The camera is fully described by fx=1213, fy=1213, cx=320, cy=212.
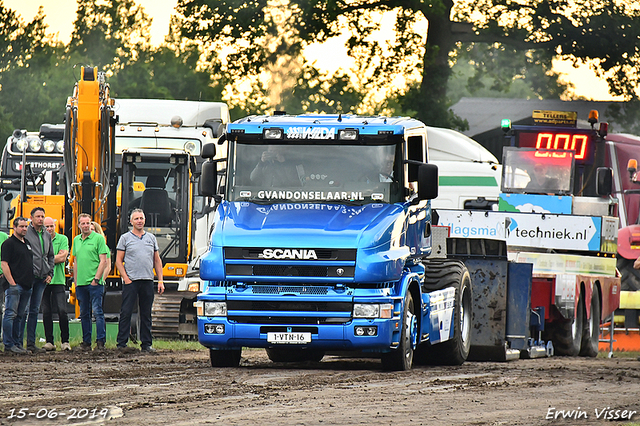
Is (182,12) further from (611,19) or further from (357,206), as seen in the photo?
(357,206)

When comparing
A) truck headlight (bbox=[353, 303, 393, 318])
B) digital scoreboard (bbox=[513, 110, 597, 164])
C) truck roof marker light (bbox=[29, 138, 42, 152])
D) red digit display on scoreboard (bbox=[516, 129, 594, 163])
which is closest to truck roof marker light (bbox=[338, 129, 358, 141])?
truck headlight (bbox=[353, 303, 393, 318])

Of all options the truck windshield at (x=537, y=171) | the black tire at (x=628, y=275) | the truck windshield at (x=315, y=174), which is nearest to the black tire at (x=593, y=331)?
the truck windshield at (x=537, y=171)

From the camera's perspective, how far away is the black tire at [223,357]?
14492mm

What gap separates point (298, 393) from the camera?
11.4 meters

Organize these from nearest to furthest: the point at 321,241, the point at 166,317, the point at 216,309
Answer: the point at 321,241 < the point at 216,309 < the point at 166,317

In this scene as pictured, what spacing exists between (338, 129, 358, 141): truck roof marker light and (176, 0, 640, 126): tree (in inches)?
825

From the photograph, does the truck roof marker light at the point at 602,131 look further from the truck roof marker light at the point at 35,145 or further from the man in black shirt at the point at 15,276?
the man in black shirt at the point at 15,276

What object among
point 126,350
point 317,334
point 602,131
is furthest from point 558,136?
point 317,334

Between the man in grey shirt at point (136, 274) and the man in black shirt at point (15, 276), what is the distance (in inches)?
49.6

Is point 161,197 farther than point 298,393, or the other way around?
point 161,197

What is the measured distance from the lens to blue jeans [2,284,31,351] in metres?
16.6

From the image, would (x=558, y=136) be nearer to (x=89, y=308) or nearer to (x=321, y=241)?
(x=89, y=308)

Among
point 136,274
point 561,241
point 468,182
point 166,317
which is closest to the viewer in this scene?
point 136,274

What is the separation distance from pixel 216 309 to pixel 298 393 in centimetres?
252
